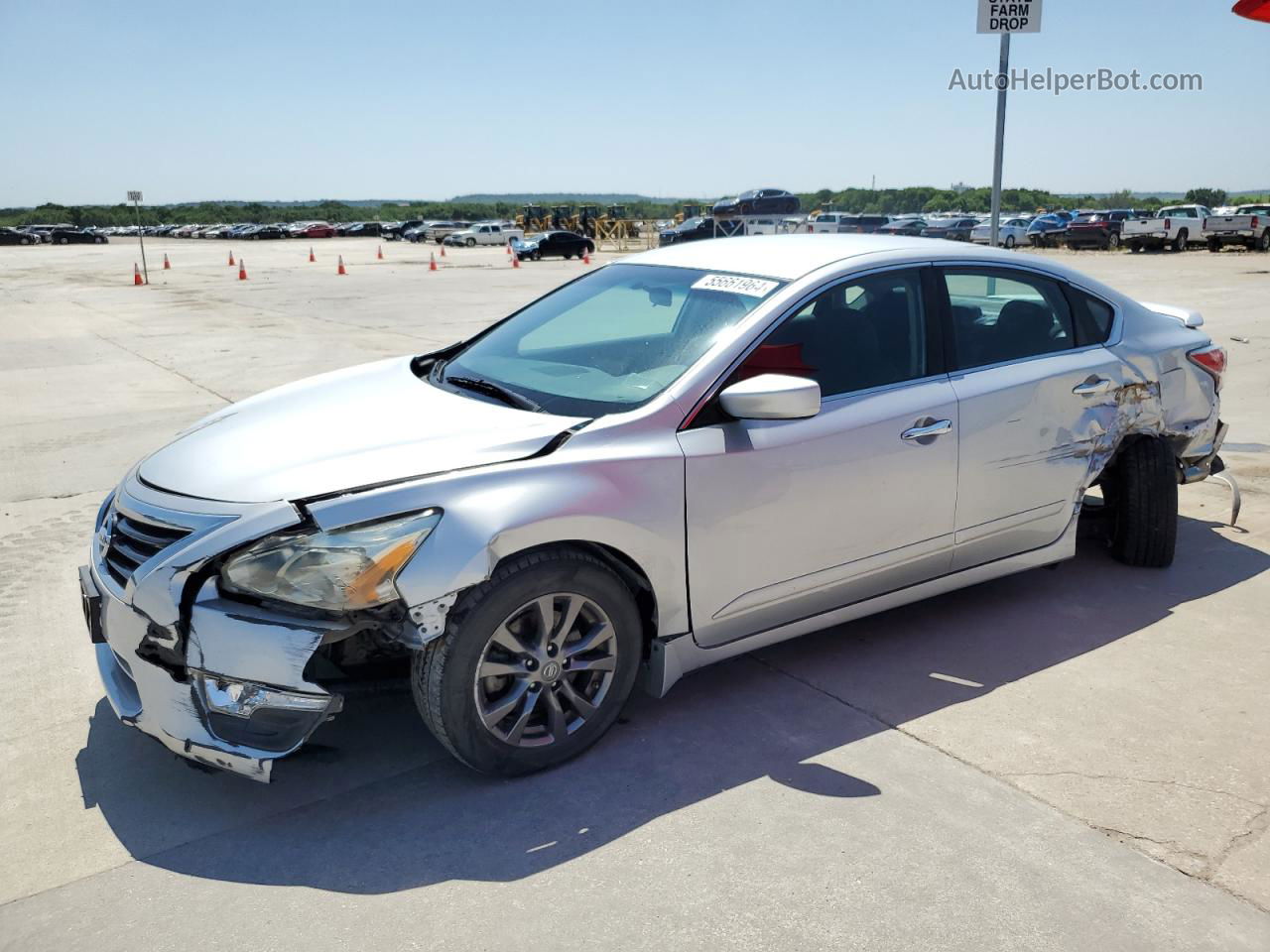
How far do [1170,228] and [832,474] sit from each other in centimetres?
3853

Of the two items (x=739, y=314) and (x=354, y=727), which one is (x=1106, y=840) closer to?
(x=739, y=314)

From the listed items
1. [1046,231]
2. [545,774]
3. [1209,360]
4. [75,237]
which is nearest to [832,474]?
[545,774]

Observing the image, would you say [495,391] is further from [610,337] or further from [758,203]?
[758,203]

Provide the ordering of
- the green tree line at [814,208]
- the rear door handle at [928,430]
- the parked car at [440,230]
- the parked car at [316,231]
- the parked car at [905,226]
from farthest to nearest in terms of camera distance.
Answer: the green tree line at [814,208] → the parked car at [316,231] → the parked car at [440,230] → the parked car at [905,226] → the rear door handle at [928,430]

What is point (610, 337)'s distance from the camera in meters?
4.23

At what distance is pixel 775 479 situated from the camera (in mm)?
3664

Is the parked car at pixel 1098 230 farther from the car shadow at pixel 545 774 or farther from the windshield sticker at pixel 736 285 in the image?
the windshield sticker at pixel 736 285

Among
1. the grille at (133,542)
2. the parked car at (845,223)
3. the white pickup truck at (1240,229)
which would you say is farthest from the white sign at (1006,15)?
the parked car at (845,223)

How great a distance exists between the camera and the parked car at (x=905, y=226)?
43.9 meters

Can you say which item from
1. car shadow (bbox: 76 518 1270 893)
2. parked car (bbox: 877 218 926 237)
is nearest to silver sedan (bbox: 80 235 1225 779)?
car shadow (bbox: 76 518 1270 893)

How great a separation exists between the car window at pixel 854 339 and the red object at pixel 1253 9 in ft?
8.47

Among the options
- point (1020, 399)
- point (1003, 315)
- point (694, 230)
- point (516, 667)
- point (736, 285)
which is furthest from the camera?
point (694, 230)

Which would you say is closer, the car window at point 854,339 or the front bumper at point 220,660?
the front bumper at point 220,660

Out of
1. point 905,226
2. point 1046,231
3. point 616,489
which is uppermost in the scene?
point 905,226
